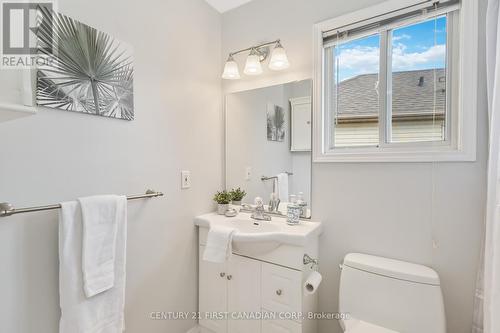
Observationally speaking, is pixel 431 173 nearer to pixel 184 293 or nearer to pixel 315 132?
pixel 315 132

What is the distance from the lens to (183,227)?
1648 millimetres

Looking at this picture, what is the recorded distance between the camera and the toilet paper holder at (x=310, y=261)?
4.35 feet

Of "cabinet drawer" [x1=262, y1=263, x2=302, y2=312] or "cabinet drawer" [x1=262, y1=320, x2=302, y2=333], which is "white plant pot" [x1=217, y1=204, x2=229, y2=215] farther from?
"cabinet drawer" [x1=262, y1=320, x2=302, y2=333]

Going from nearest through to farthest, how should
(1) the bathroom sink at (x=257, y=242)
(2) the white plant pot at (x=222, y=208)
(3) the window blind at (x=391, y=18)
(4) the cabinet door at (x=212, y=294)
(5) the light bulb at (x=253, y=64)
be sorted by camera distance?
1. (3) the window blind at (x=391, y=18)
2. (1) the bathroom sink at (x=257, y=242)
3. (4) the cabinet door at (x=212, y=294)
4. (5) the light bulb at (x=253, y=64)
5. (2) the white plant pot at (x=222, y=208)

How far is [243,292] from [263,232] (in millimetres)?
396

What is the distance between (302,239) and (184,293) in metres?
0.98

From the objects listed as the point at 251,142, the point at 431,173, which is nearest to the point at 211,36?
the point at 251,142

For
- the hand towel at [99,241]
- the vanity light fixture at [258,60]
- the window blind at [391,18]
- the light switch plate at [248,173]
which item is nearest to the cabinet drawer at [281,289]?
the light switch plate at [248,173]

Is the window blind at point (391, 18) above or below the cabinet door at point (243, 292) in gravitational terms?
above

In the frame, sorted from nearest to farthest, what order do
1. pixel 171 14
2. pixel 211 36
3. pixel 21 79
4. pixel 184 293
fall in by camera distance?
pixel 21 79, pixel 171 14, pixel 184 293, pixel 211 36

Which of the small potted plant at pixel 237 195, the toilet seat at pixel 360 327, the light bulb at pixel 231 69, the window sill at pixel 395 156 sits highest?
the light bulb at pixel 231 69

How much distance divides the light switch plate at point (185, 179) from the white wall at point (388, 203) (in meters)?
0.89

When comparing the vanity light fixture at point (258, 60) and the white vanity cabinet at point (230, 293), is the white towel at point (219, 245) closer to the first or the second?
the white vanity cabinet at point (230, 293)

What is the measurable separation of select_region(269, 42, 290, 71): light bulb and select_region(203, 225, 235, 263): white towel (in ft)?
3.78
